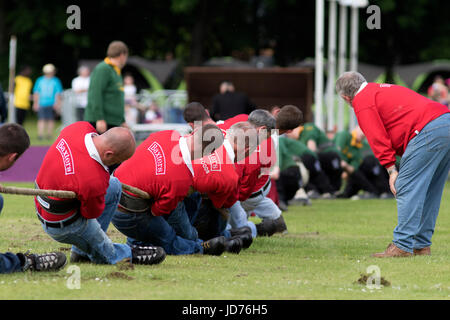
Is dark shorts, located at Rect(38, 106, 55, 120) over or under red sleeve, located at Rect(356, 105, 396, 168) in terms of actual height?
under

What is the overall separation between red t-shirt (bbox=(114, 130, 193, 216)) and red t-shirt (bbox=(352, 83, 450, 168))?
1.69m

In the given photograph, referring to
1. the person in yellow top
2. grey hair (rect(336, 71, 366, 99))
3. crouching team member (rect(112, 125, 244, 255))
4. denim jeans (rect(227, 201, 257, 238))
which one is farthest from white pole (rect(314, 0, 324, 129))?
the person in yellow top

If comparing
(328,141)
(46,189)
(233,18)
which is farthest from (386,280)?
(233,18)

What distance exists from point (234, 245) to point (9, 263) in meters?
2.32

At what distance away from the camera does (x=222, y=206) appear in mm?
8305

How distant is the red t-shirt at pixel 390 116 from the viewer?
7.91 meters

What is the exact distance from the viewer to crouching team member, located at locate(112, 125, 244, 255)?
745cm

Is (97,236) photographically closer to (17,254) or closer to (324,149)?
(17,254)

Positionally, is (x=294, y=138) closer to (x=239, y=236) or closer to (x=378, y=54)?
(x=239, y=236)

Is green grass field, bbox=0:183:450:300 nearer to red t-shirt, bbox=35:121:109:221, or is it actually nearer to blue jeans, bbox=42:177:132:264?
Result: blue jeans, bbox=42:177:132:264

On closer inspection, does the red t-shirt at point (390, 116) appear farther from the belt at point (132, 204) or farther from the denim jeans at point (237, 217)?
the belt at point (132, 204)

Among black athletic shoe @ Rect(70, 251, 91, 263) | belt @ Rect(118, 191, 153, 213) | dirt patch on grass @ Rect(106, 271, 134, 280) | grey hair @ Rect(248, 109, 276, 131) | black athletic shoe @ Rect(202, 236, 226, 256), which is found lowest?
black athletic shoe @ Rect(202, 236, 226, 256)

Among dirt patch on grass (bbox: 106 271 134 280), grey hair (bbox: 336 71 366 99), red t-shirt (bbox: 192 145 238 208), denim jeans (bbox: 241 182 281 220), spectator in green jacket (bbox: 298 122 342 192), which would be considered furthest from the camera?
spectator in green jacket (bbox: 298 122 342 192)
